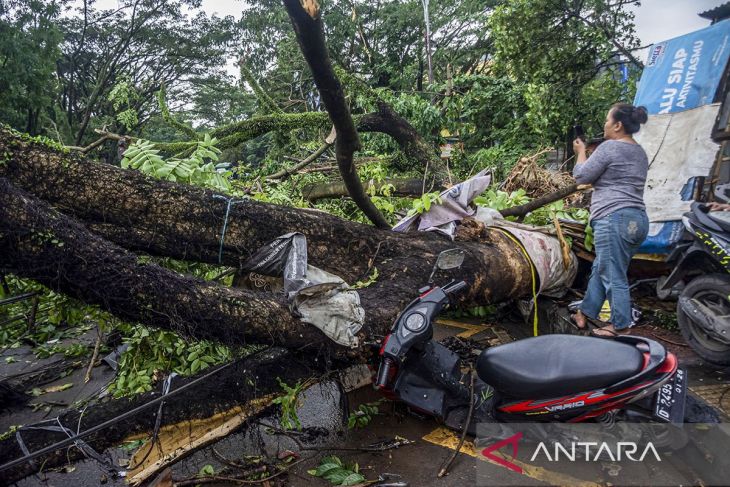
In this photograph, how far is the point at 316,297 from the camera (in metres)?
2.41

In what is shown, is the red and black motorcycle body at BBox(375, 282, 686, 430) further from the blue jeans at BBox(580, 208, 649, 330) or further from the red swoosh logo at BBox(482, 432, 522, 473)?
the blue jeans at BBox(580, 208, 649, 330)

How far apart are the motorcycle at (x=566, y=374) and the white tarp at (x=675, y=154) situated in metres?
3.71

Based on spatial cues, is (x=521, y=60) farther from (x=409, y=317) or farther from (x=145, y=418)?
(x=145, y=418)

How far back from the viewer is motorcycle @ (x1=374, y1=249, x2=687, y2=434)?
1.87m

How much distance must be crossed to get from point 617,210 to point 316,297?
99.7 inches

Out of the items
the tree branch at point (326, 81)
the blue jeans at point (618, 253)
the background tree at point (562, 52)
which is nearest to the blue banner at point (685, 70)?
the background tree at point (562, 52)

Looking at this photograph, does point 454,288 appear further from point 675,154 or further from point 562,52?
point 562,52

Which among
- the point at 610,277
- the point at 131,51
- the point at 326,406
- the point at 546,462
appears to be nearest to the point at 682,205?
the point at 610,277

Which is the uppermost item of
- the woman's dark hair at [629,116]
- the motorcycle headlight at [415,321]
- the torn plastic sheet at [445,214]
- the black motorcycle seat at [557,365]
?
the woman's dark hair at [629,116]

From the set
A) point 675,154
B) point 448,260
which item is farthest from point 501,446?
point 675,154

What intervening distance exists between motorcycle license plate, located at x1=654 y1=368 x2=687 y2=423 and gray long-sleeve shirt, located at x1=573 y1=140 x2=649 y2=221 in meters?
1.81

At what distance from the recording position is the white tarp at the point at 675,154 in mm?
5027

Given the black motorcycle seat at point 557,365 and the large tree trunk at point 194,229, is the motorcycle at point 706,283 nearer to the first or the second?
the large tree trunk at point 194,229

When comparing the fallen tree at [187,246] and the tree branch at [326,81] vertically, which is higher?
the tree branch at [326,81]
